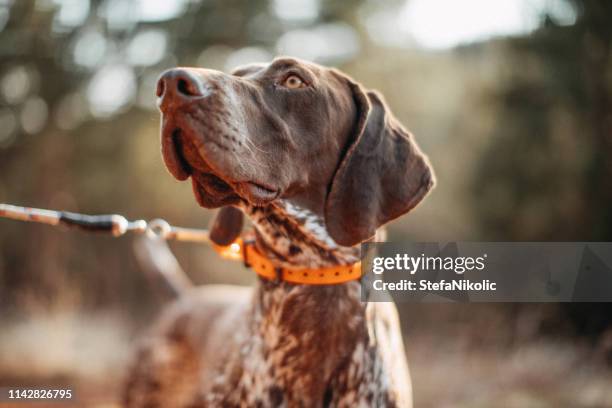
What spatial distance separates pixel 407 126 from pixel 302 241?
5.83 metres

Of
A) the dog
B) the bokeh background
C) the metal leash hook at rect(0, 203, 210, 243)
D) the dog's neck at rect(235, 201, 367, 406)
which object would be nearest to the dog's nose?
the dog

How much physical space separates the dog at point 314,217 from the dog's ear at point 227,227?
8.7 inches

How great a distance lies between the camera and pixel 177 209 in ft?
30.4

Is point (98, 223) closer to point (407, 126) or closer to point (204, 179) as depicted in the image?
point (204, 179)

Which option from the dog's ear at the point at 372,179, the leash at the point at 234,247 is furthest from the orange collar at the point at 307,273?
the dog's ear at the point at 372,179

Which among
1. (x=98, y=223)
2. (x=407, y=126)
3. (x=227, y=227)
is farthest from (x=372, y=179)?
(x=407, y=126)

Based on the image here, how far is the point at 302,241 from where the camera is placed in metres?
2.68

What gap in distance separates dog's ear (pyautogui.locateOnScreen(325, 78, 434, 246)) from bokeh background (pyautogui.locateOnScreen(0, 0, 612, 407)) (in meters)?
3.95

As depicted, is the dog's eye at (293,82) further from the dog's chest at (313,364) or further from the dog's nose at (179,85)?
the dog's chest at (313,364)

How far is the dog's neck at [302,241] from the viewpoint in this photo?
263 centimetres

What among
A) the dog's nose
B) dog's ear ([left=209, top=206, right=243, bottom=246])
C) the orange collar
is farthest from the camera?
dog's ear ([left=209, top=206, right=243, bottom=246])

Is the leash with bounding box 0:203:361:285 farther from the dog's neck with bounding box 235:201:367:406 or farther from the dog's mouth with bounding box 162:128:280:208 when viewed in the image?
the dog's mouth with bounding box 162:128:280:208

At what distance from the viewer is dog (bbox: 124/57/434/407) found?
2402 mm

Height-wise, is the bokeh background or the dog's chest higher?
the bokeh background
